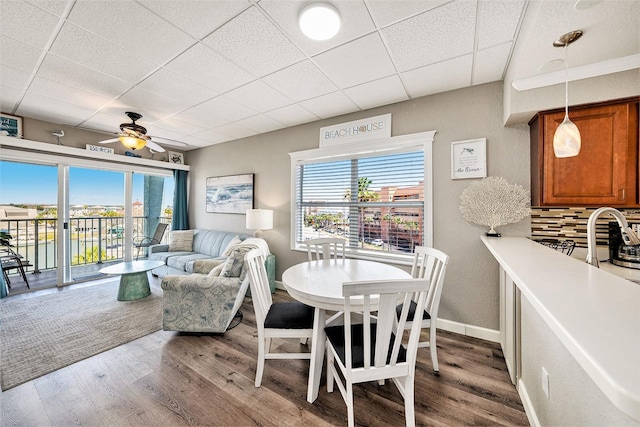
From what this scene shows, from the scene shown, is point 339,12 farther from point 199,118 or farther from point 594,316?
point 199,118

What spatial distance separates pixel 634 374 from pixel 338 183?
10.4 ft

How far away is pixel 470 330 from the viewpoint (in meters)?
2.51

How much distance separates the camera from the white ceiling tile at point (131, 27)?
1606 millimetres

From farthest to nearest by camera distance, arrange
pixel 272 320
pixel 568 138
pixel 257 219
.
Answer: pixel 257 219
pixel 272 320
pixel 568 138

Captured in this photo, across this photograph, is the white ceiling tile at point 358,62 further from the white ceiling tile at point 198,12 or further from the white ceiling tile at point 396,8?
the white ceiling tile at point 198,12

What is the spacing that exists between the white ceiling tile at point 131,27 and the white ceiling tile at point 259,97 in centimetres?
73

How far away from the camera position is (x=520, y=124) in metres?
2.35

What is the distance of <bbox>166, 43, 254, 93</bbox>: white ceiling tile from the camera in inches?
82.1

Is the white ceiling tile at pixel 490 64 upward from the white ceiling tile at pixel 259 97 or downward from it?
downward

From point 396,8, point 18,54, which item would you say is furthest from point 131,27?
point 396,8

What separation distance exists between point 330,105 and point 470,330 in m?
3.00

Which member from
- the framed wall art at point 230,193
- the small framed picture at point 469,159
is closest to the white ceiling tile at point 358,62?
the small framed picture at point 469,159

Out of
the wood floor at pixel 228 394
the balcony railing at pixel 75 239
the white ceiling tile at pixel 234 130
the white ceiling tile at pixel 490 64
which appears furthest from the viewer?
the balcony railing at pixel 75 239

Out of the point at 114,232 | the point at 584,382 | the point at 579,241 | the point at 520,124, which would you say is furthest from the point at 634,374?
the point at 114,232
